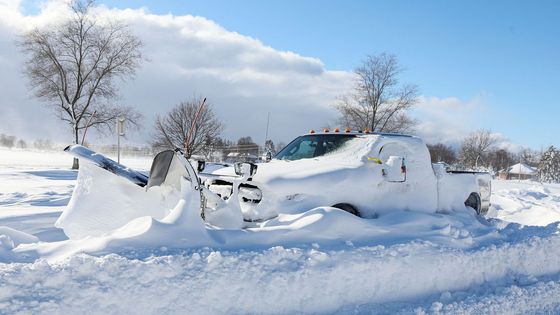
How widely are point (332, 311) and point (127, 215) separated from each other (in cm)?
268

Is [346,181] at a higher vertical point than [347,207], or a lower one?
higher

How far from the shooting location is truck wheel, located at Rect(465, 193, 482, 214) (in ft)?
24.3

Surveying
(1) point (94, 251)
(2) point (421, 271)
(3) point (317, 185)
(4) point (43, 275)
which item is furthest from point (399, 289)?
(4) point (43, 275)

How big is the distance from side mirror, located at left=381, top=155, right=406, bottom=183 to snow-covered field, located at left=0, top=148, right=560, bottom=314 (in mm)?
634

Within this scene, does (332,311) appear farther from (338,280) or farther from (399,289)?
(399,289)

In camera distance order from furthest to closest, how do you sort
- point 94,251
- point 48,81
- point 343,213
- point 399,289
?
point 48,81, point 343,213, point 399,289, point 94,251

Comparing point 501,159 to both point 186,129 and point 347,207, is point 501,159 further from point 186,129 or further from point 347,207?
point 347,207

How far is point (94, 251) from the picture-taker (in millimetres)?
3445

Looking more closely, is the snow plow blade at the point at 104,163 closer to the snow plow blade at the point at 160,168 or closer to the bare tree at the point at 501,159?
the snow plow blade at the point at 160,168

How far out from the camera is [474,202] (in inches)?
293

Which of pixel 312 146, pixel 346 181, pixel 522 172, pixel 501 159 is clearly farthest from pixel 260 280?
pixel 501 159

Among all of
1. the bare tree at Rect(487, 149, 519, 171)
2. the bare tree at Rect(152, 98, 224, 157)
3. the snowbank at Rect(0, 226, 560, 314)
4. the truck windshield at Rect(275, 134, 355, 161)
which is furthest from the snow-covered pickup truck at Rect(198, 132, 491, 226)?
the bare tree at Rect(487, 149, 519, 171)

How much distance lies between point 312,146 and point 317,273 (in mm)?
3314

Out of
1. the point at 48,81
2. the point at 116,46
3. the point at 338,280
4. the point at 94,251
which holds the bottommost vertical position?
the point at 338,280
